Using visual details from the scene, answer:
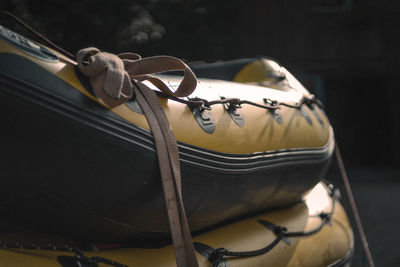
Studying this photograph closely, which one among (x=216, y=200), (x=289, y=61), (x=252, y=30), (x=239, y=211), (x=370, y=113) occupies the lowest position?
(x=370, y=113)

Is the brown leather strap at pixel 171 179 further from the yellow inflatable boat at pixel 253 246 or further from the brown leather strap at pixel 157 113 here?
the yellow inflatable boat at pixel 253 246

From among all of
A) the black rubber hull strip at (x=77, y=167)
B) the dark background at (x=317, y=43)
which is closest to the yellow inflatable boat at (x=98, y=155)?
the black rubber hull strip at (x=77, y=167)

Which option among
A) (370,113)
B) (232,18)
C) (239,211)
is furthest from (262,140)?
(370,113)

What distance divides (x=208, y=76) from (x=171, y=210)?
1141 millimetres

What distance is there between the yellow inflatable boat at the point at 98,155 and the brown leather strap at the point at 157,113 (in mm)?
19

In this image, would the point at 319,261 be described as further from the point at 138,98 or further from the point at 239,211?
the point at 138,98

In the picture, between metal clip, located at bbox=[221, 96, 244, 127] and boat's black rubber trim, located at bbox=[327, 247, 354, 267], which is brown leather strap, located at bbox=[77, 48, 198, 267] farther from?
boat's black rubber trim, located at bbox=[327, 247, 354, 267]

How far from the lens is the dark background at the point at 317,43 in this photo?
3393mm

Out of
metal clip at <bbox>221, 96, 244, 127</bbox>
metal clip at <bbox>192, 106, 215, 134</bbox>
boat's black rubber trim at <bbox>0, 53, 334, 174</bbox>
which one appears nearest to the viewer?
boat's black rubber trim at <bbox>0, 53, 334, 174</bbox>

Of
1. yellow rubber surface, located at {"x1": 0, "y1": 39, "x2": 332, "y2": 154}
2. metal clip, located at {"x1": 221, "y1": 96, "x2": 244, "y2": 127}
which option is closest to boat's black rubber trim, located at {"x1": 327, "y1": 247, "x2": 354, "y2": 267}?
yellow rubber surface, located at {"x1": 0, "y1": 39, "x2": 332, "y2": 154}

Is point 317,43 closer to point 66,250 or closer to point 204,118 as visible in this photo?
point 204,118

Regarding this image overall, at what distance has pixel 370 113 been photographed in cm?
757

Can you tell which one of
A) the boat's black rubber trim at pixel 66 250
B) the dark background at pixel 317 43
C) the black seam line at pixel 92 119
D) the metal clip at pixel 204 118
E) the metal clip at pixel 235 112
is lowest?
the dark background at pixel 317 43

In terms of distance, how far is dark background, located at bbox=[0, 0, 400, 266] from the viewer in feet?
11.1
